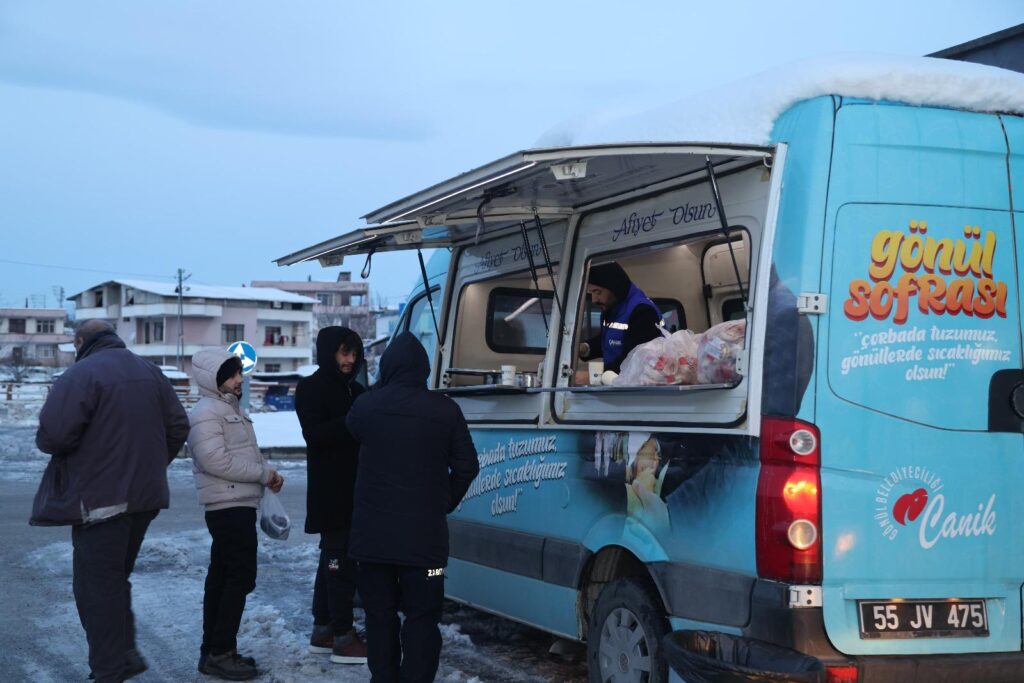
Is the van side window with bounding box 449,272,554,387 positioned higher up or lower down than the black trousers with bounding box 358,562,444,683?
higher up

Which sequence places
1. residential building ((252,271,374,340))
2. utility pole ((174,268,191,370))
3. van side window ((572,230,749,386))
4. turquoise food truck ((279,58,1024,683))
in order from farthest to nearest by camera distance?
1. residential building ((252,271,374,340))
2. utility pole ((174,268,191,370))
3. van side window ((572,230,749,386))
4. turquoise food truck ((279,58,1024,683))

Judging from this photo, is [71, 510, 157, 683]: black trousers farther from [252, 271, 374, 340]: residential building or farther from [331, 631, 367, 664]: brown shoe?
[252, 271, 374, 340]: residential building

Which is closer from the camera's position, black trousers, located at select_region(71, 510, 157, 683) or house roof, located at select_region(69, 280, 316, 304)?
black trousers, located at select_region(71, 510, 157, 683)

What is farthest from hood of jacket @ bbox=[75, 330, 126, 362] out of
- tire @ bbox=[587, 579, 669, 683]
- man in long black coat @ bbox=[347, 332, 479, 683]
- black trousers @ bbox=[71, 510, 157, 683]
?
tire @ bbox=[587, 579, 669, 683]

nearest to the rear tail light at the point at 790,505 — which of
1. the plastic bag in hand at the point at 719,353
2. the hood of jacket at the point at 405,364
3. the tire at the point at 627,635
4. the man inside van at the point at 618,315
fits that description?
the plastic bag in hand at the point at 719,353

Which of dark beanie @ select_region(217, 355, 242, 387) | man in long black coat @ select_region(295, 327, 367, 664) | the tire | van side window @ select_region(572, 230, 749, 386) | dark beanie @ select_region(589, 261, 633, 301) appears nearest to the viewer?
the tire

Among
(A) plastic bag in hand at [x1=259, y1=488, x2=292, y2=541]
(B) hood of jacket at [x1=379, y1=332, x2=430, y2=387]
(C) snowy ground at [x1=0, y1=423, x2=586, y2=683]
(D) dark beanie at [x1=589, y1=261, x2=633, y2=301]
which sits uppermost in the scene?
(D) dark beanie at [x1=589, y1=261, x2=633, y2=301]

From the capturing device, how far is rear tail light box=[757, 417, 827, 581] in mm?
4219

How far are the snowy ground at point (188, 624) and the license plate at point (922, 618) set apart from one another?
2438 mm

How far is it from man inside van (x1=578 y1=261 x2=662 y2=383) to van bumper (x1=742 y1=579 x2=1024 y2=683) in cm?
227

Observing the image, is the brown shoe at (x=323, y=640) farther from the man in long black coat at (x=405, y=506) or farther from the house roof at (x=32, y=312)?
the house roof at (x=32, y=312)

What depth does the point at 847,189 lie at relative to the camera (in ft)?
14.6

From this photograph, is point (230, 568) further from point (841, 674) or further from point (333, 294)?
point (333, 294)

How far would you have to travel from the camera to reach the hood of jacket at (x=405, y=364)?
17.9ft
